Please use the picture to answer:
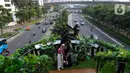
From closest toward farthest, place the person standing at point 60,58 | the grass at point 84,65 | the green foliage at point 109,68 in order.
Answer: the green foliage at point 109,68, the person standing at point 60,58, the grass at point 84,65

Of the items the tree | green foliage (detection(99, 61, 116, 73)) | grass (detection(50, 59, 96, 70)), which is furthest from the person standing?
the tree

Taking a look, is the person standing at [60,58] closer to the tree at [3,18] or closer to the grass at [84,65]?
the grass at [84,65]

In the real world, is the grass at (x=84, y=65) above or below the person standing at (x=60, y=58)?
below

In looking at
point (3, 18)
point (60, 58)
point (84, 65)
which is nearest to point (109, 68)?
point (60, 58)

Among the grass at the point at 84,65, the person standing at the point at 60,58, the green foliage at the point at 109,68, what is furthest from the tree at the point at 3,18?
the green foliage at the point at 109,68

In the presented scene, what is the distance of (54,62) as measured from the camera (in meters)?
14.1

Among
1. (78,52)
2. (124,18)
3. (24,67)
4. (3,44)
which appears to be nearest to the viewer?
(24,67)

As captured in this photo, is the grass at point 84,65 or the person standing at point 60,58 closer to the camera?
the person standing at point 60,58

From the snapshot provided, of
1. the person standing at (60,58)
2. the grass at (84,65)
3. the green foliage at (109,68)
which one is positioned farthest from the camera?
the grass at (84,65)

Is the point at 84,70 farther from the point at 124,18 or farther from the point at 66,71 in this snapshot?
the point at 124,18

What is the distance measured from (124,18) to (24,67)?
48.0m

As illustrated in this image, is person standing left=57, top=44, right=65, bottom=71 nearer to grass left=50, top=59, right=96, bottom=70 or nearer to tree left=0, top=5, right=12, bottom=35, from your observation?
grass left=50, top=59, right=96, bottom=70

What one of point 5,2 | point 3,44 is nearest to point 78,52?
point 3,44

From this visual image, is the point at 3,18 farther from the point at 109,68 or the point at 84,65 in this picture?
the point at 109,68
